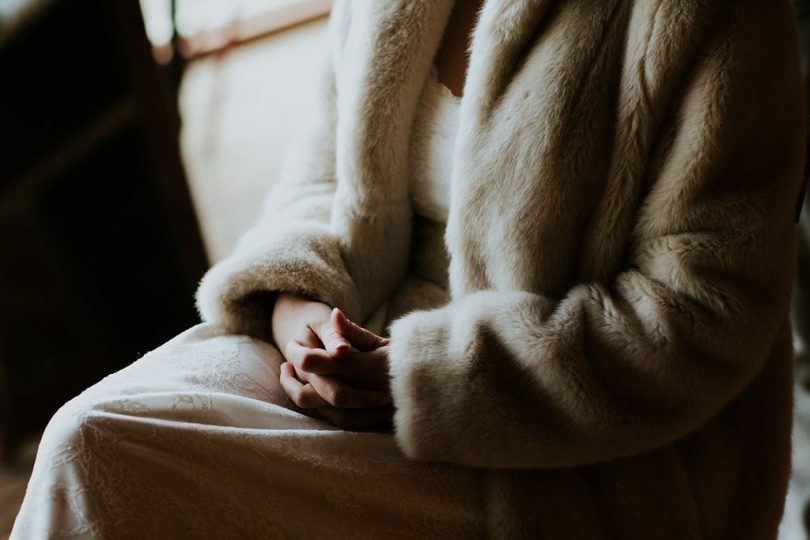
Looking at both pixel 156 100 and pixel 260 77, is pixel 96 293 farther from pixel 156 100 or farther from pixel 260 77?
pixel 260 77

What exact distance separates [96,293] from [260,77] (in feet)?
7.21

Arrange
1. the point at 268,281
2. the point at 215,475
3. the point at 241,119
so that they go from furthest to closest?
the point at 241,119 → the point at 268,281 → the point at 215,475

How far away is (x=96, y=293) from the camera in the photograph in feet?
5.46

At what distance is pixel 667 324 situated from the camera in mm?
687

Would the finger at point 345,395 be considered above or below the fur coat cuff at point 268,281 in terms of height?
below

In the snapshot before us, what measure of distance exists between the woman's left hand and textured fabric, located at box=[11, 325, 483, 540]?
0.09 ft

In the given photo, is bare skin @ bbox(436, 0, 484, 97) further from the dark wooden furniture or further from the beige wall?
the beige wall

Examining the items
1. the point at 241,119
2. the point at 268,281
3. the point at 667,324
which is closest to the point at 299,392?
the point at 268,281

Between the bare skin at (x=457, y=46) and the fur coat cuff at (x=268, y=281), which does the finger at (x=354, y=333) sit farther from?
the bare skin at (x=457, y=46)

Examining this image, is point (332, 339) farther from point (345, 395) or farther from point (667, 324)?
point (667, 324)

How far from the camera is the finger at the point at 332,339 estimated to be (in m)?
0.78

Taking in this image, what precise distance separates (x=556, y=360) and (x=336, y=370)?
0.23 meters

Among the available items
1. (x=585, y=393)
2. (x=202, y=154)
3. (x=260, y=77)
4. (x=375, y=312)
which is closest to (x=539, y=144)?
(x=585, y=393)

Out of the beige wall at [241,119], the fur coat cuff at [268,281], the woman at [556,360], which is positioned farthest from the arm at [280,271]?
the beige wall at [241,119]
